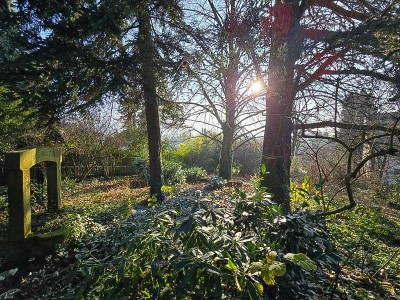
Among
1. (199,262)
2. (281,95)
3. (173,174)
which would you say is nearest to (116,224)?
(199,262)

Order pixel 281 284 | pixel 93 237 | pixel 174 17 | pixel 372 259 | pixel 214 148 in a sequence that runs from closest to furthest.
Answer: pixel 281 284, pixel 372 259, pixel 93 237, pixel 174 17, pixel 214 148

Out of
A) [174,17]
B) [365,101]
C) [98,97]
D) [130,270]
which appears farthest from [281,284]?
[174,17]

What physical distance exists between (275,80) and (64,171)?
34.5 ft

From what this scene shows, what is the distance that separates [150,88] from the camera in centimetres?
541

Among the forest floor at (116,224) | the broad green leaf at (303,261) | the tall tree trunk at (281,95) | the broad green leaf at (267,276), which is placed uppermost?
the tall tree trunk at (281,95)

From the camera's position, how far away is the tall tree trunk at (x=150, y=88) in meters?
4.75

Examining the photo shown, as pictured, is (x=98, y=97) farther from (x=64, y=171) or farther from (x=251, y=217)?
(x=64, y=171)

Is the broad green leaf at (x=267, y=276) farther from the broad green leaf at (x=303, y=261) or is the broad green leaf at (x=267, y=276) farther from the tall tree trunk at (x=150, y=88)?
the tall tree trunk at (x=150, y=88)

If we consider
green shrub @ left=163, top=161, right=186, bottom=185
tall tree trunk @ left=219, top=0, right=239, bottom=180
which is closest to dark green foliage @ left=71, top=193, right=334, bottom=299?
tall tree trunk @ left=219, top=0, right=239, bottom=180

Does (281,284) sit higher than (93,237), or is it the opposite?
(281,284)

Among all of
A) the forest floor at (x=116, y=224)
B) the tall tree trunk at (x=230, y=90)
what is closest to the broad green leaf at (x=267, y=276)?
the forest floor at (x=116, y=224)

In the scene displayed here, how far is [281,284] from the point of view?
1632 millimetres

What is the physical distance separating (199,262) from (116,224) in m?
0.83

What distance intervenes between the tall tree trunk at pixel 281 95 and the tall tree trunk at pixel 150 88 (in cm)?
198
